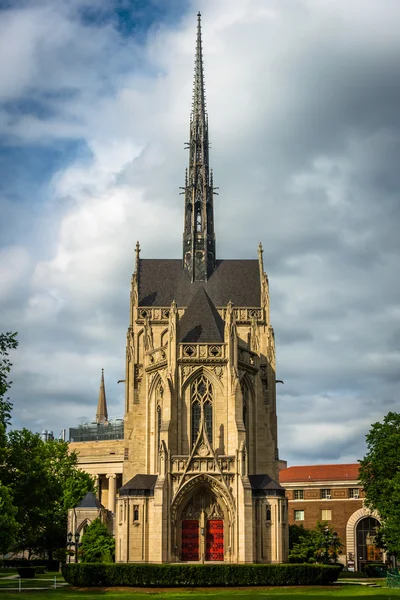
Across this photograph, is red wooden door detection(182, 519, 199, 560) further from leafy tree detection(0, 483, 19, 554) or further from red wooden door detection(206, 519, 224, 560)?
leafy tree detection(0, 483, 19, 554)

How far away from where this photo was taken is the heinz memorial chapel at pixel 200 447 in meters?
67.2

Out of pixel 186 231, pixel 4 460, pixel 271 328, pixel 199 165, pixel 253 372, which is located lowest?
pixel 4 460

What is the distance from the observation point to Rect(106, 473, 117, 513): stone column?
12173 cm

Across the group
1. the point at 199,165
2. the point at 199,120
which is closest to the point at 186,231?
the point at 199,165

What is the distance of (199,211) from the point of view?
9838cm

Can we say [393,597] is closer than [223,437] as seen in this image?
Yes

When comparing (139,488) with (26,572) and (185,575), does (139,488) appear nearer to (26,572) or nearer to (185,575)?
(185,575)

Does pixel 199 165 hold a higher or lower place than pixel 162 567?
higher

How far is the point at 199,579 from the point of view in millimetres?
57656

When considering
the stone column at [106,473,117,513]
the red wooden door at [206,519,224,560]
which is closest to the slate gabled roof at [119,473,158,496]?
the red wooden door at [206,519,224,560]

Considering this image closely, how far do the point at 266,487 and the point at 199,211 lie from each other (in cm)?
3905

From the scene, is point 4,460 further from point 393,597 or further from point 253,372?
point 393,597

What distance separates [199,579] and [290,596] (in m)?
8.88

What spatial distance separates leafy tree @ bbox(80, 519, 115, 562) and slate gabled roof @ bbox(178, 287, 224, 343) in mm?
19129
